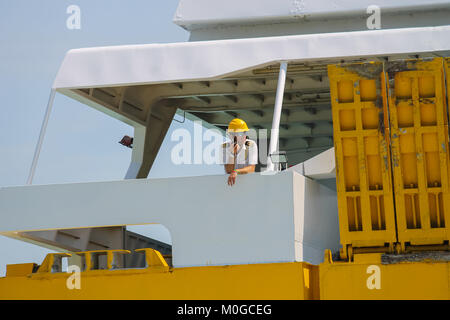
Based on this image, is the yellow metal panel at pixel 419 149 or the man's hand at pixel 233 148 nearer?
the yellow metal panel at pixel 419 149

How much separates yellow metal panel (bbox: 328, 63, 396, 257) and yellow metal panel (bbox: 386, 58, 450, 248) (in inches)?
5.3

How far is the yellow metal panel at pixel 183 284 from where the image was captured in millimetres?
10211

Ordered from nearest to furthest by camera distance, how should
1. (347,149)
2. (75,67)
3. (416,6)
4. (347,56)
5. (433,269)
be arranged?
(433,269), (347,149), (347,56), (75,67), (416,6)

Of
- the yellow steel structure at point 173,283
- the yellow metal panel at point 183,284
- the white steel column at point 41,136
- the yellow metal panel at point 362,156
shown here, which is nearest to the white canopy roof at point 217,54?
the white steel column at point 41,136

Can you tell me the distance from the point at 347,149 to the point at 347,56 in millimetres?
1507

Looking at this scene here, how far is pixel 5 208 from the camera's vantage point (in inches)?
464

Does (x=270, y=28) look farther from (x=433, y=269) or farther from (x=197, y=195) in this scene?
A: (x=433, y=269)

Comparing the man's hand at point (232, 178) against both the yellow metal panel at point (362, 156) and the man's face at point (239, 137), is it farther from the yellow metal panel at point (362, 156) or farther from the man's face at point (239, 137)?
the yellow metal panel at point (362, 156)

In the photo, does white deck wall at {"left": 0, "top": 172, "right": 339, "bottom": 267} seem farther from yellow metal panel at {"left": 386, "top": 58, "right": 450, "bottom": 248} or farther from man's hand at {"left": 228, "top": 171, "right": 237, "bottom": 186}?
yellow metal panel at {"left": 386, "top": 58, "right": 450, "bottom": 248}

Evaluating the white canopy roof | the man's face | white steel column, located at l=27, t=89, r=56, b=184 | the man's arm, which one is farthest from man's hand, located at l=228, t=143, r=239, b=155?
white steel column, located at l=27, t=89, r=56, b=184

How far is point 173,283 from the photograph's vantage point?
1072 centimetres

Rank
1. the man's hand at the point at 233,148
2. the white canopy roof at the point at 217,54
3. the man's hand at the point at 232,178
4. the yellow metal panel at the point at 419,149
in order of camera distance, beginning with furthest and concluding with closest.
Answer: the white canopy roof at the point at 217,54
the man's hand at the point at 233,148
the man's hand at the point at 232,178
the yellow metal panel at the point at 419,149
